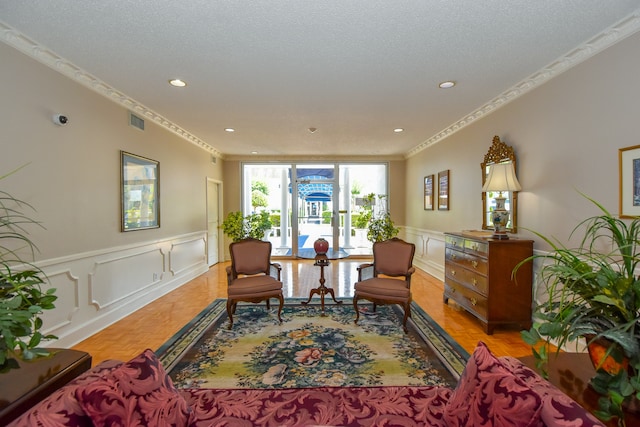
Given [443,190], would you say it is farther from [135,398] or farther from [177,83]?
[135,398]

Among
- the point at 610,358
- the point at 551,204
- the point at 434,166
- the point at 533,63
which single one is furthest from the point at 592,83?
the point at 434,166

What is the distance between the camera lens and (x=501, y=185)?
324cm

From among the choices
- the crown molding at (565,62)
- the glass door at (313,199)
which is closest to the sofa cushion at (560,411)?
the crown molding at (565,62)

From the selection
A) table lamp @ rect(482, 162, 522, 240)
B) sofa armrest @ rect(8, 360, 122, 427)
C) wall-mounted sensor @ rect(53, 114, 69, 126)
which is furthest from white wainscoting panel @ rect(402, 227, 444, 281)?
wall-mounted sensor @ rect(53, 114, 69, 126)

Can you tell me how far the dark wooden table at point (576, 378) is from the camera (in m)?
1.18

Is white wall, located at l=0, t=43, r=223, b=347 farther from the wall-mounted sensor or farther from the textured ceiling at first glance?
the textured ceiling

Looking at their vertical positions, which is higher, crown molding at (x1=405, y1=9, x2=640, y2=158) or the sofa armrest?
crown molding at (x1=405, y1=9, x2=640, y2=158)

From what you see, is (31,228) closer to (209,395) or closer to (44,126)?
(44,126)

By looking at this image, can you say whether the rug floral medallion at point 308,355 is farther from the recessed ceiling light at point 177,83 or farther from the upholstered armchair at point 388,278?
the recessed ceiling light at point 177,83

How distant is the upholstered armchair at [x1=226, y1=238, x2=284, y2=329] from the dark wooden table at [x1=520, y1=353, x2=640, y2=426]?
2455 millimetres

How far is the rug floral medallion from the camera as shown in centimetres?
227

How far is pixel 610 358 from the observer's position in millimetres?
1218

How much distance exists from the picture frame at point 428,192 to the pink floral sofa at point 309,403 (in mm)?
4760

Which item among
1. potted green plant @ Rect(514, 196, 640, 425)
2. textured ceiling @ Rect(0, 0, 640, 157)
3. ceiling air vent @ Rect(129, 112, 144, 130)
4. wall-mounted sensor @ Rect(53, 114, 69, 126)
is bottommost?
potted green plant @ Rect(514, 196, 640, 425)
